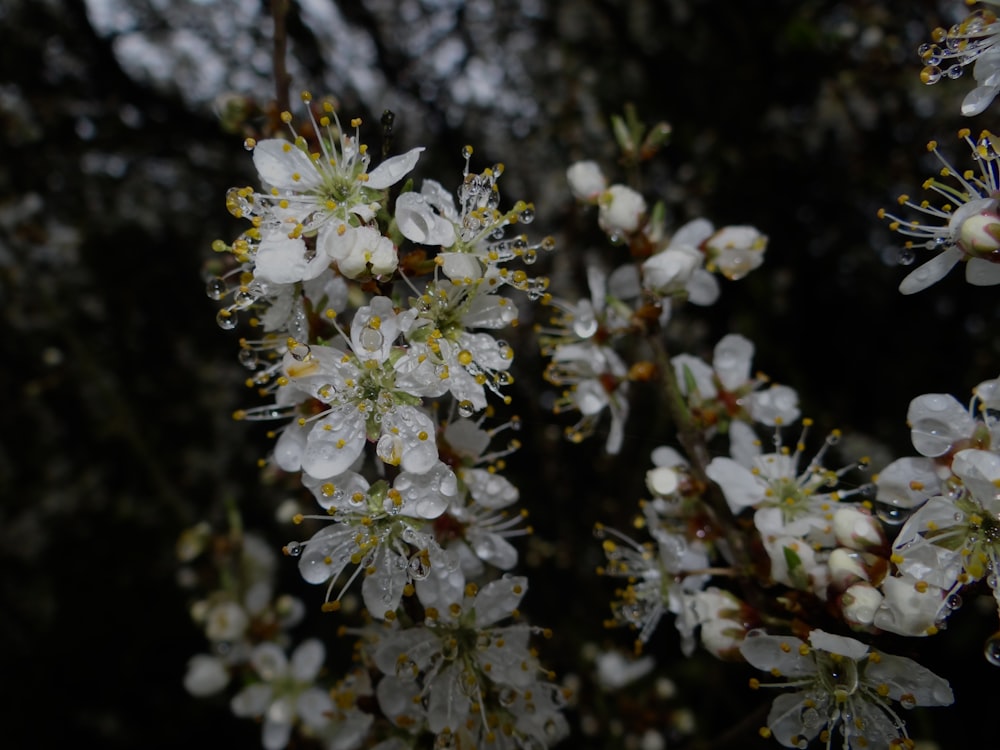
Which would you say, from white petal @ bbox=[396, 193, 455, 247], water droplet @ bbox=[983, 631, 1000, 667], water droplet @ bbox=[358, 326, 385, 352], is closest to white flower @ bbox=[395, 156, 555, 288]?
white petal @ bbox=[396, 193, 455, 247]

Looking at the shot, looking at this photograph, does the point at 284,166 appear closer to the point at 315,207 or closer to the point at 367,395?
the point at 315,207

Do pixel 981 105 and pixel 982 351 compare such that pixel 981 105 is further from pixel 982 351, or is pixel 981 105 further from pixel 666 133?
pixel 982 351

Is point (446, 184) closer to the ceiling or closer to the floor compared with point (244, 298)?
closer to the floor

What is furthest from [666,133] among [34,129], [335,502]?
[34,129]

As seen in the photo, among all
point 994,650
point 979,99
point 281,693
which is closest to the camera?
point 994,650

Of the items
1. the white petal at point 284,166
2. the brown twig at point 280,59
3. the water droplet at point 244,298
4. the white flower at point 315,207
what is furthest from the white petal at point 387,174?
the brown twig at point 280,59

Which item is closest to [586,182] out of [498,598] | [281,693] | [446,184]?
[498,598]

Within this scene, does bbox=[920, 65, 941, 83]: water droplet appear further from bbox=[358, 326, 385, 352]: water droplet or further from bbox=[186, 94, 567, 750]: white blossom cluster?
bbox=[358, 326, 385, 352]: water droplet

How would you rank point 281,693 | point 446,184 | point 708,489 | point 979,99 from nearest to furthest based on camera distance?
point 979,99, point 708,489, point 281,693, point 446,184
